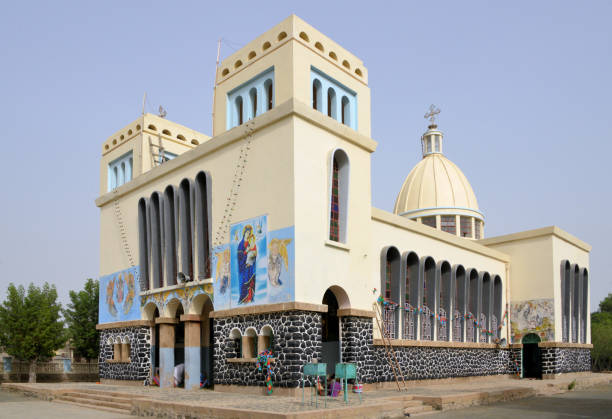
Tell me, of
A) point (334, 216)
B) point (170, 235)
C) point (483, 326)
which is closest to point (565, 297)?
point (483, 326)

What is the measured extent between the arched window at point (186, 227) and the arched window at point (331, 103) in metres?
5.52

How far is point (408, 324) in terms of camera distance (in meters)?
23.6

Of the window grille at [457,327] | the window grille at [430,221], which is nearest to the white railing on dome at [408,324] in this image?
the window grille at [457,327]

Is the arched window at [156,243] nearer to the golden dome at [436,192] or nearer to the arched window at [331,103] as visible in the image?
the arched window at [331,103]

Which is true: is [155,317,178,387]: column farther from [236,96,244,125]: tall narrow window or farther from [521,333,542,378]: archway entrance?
[521,333,542,378]: archway entrance

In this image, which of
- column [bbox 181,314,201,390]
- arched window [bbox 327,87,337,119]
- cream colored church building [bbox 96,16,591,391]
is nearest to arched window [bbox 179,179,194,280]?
cream colored church building [bbox 96,16,591,391]

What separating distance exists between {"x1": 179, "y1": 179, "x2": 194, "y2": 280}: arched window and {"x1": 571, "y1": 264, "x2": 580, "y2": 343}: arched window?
2047cm

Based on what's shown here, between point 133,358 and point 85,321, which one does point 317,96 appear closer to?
point 133,358

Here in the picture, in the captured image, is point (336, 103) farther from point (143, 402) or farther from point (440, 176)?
point (440, 176)

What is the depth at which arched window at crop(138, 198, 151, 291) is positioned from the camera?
24203mm

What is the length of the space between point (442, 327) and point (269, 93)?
12.2m

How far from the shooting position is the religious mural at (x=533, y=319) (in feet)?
95.7

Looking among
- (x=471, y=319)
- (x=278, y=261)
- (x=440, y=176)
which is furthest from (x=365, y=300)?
(x=440, y=176)

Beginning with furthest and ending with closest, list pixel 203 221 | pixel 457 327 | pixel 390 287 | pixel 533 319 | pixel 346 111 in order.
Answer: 1. pixel 533 319
2. pixel 457 327
3. pixel 390 287
4. pixel 203 221
5. pixel 346 111
